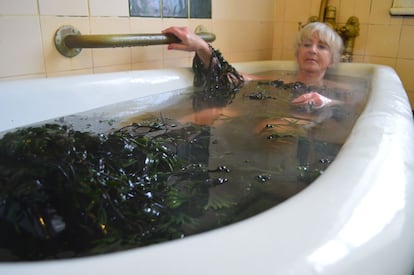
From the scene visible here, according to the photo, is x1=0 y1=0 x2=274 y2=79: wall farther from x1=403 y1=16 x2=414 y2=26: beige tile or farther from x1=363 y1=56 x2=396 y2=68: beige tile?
x1=403 y1=16 x2=414 y2=26: beige tile

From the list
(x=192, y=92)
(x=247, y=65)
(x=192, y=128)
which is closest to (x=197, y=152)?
(x=192, y=128)

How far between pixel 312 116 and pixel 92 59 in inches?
41.3

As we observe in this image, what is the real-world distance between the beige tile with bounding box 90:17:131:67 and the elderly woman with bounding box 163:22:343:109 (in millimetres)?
227

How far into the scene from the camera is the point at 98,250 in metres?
0.51

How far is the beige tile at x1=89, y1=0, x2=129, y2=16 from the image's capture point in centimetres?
164

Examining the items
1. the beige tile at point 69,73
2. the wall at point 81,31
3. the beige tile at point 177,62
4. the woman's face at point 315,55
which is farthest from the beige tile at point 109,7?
the woman's face at point 315,55

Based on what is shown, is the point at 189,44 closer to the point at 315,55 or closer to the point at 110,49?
the point at 110,49

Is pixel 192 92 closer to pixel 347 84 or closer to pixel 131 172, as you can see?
pixel 347 84

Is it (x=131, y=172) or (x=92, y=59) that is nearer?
(x=131, y=172)

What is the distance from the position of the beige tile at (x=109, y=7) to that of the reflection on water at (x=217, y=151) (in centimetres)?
47

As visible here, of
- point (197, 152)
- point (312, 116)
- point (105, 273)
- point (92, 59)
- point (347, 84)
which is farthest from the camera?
point (347, 84)

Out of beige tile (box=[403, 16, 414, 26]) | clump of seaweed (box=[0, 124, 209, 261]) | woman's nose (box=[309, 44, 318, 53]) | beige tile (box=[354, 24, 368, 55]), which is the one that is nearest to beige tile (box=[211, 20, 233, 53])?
woman's nose (box=[309, 44, 318, 53])

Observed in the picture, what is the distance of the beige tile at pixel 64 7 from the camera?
1.45 m

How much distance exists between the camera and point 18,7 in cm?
A: 135
